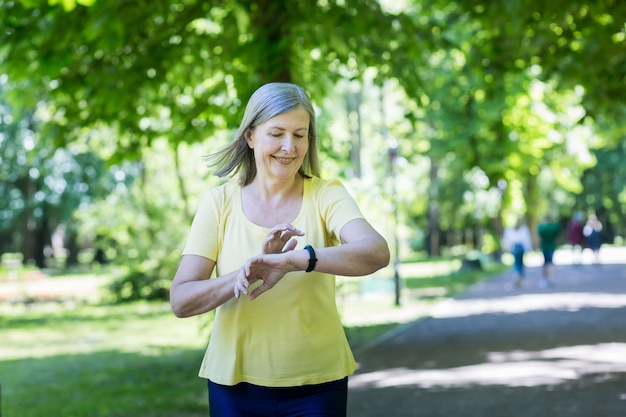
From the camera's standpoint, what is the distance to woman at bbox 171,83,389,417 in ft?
10.9

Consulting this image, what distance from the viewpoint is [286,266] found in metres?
3.16

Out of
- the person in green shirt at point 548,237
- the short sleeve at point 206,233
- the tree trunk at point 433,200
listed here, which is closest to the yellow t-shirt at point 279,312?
the short sleeve at point 206,233

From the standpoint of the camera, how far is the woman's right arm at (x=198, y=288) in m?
3.26

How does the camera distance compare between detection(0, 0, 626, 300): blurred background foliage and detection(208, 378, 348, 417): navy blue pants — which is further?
detection(0, 0, 626, 300): blurred background foliage

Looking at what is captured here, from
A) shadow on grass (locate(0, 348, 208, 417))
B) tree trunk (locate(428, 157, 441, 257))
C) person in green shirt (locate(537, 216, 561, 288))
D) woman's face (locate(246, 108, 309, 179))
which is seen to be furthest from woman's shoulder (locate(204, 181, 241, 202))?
tree trunk (locate(428, 157, 441, 257))

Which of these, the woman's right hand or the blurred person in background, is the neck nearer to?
the woman's right hand

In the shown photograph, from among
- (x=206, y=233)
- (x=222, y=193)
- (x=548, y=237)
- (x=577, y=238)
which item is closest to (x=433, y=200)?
(x=577, y=238)

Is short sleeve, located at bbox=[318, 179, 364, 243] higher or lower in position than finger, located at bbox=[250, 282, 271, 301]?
higher

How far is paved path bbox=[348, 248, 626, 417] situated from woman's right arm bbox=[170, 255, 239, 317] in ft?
19.0

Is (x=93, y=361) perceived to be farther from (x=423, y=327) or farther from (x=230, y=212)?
(x=230, y=212)

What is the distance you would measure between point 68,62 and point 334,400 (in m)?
6.33

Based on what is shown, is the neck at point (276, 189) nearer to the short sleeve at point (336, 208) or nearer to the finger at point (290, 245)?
the short sleeve at point (336, 208)

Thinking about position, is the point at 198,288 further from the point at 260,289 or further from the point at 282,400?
the point at 282,400

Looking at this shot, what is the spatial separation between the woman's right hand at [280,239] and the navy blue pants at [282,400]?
19.2 inches
